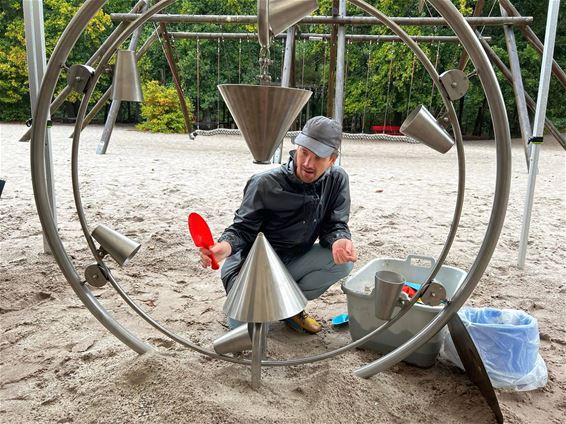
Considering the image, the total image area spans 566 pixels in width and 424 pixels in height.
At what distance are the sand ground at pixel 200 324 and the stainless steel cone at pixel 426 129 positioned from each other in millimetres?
749

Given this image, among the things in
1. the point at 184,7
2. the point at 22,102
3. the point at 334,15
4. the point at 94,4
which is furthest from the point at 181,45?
the point at 94,4

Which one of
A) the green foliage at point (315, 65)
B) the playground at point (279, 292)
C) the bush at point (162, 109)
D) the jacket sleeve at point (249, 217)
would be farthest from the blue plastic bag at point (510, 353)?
the bush at point (162, 109)

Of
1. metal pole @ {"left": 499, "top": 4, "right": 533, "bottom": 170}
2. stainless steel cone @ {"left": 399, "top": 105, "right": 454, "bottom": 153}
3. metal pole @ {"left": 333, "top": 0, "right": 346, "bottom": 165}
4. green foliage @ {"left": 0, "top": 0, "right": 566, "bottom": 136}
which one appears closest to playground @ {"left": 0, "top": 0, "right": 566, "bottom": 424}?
stainless steel cone @ {"left": 399, "top": 105, "right": 454, "bottom": 153}

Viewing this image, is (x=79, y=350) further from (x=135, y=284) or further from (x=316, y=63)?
(x=316, y=63)

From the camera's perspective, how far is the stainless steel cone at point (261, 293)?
1.27m

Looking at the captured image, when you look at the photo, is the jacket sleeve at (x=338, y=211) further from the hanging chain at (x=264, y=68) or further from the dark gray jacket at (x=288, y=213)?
the hanging chain at (x=264, y=68)

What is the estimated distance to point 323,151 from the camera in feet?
5.23

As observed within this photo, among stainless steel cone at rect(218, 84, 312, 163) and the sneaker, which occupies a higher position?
stainless steel cone at rect(218, 84, 312, 163)

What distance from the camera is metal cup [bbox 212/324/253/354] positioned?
1.38 meters

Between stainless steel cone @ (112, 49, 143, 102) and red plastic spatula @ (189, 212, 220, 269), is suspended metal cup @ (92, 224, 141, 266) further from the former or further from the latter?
stainless steel cone @ (112, 49, 143, 102)

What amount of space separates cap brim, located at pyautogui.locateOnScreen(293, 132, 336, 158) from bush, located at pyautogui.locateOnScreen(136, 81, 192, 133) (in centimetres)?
1069

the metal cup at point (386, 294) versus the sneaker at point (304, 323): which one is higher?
the metal cup at point (386, 294)

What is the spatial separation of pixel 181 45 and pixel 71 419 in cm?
1224

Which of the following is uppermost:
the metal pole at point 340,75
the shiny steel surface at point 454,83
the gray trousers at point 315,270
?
the metal pole at point 340,75
